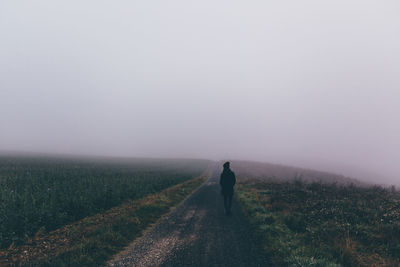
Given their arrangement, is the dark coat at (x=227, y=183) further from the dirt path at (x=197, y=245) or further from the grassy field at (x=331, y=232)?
the grassy field at (x=331, y=232)

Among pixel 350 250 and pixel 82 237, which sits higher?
pixel 350 250

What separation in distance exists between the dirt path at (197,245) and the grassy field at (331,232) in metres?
0.78

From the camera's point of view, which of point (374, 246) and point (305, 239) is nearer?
point (374, 246)

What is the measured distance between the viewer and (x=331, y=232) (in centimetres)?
848

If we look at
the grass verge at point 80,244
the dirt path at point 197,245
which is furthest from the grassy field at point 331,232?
the grass verge at point 80,244

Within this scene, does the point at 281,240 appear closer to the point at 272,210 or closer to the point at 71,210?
the point at 272,210

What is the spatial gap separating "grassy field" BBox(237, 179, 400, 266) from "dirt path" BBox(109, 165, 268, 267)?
0.78m

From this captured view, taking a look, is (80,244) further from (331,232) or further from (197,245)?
(331,232)

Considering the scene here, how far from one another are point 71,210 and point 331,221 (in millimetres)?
15144

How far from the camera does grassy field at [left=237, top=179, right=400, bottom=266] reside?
645 cm

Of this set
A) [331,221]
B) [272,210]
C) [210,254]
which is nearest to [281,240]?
[210,254]

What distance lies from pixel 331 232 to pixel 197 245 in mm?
6123

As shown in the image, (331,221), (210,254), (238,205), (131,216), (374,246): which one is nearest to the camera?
(210,254)

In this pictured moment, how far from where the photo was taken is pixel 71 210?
1201 cm
